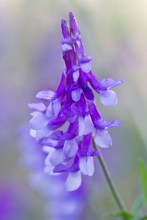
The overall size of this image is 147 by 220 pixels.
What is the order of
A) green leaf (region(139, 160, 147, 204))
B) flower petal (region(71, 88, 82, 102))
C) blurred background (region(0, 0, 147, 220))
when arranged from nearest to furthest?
flower petal (region(71, 88, 82, 102))
green leaf (region(139, 160, 147, 204))
blurred background (region(0, 0, 147, 220))

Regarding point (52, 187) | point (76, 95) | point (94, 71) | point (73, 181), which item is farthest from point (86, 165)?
point (94, 71)

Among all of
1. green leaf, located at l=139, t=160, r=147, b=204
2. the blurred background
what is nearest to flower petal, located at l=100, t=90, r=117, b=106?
green leaf, located at l=139, t=160, r=147, b=204

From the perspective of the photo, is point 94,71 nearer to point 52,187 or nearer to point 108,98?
point 52,187

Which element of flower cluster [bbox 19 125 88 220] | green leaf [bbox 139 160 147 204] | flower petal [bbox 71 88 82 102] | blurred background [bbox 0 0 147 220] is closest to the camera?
flower petal [bbox 71 88 82 102]

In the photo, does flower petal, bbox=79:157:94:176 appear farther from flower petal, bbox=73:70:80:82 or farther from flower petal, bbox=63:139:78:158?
flower petal, bbox=73:70:80:82

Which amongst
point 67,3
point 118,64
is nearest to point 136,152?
point 118,64

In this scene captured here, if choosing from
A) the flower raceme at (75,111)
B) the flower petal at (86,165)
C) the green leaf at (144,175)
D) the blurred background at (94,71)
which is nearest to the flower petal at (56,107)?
the flower raceme at (75,111)
